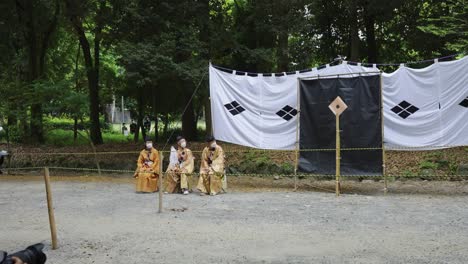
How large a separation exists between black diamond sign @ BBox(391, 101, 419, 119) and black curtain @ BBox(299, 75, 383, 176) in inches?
16.7

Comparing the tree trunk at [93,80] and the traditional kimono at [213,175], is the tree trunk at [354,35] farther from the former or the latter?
the tree trunk at [93,80]

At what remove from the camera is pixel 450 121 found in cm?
944

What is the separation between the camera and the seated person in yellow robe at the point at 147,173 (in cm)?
1116

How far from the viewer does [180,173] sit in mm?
10992

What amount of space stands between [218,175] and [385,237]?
205 inches

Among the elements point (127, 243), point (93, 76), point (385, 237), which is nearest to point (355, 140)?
point (385, 237)

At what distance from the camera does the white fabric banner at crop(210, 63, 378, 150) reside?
1093 cm

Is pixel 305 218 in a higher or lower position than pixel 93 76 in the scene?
lower

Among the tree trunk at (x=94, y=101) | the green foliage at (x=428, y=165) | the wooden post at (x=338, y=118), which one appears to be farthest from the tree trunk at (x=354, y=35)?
the tree trunk at (x=94, y=101)

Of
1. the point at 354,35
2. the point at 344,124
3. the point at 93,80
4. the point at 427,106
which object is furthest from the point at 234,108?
the point at 93,80

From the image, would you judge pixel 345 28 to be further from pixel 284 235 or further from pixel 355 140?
pixel 284 235

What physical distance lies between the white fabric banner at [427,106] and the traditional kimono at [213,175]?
3.81 metres

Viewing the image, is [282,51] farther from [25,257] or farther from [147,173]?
[25,257]

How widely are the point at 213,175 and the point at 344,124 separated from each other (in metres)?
3.22
